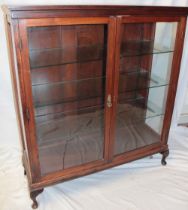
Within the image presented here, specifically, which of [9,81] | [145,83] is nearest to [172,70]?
[145,83]

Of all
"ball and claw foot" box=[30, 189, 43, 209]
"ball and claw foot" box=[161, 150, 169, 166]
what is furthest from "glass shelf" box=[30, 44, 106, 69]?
"ball and claw foot" box=[161, 150, 169, 166]

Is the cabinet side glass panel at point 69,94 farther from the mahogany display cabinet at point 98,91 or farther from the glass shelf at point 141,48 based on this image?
the glass shelf at point 141,48

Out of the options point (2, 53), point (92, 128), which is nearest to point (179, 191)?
point (92, 128)

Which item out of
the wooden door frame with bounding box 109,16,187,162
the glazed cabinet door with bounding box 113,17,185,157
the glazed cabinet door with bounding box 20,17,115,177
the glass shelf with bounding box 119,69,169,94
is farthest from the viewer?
the glass shelf with bounding box 119,69,169,94

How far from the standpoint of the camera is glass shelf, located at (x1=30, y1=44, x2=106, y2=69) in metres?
1.35

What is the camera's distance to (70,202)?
1.51 metres

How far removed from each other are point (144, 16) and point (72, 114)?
2.58 ft

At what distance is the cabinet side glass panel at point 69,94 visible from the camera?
4.62ft

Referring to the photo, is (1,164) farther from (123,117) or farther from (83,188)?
(123,117)

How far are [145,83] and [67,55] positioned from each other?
600mm

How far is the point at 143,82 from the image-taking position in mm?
1681

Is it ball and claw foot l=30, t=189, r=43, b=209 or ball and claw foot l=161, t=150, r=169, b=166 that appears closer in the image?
ball and claw foot l=30, t=189, r=43, b=209

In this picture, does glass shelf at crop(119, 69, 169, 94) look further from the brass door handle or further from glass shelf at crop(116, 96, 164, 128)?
the brass door handle

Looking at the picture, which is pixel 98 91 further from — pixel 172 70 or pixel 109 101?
pixel 172 70
